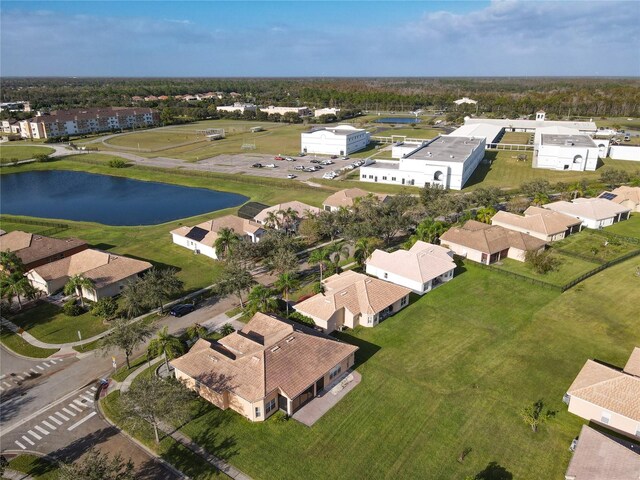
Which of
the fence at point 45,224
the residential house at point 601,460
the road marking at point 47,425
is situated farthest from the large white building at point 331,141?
the residential house at point 601,460

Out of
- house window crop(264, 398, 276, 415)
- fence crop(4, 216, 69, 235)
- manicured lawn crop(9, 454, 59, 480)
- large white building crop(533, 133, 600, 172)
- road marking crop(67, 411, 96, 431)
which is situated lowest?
manicured lawn crop(9, 454, 59, 480)

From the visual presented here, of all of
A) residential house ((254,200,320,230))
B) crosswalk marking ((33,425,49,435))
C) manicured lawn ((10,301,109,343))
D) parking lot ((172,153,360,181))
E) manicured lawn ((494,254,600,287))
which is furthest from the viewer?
parking lot ((172,153,360,181))

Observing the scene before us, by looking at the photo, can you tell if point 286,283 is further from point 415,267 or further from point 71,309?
point 71,309

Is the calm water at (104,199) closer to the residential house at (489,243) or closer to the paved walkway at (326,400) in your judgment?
the residential house at (489,243)

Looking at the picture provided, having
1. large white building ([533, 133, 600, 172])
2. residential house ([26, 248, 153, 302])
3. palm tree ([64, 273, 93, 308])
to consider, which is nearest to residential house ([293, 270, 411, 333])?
residential house ([26, 248, 153, 302])

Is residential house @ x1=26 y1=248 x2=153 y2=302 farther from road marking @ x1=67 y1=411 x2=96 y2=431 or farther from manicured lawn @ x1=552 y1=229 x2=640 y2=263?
manicured lawn @ x1=552 y1=229 x2=640 y2=263

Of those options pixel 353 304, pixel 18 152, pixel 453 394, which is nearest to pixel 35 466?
pixel 353 304
